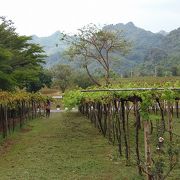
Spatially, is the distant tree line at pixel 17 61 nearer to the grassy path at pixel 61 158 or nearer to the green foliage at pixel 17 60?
the green foliage at pixel 17 60

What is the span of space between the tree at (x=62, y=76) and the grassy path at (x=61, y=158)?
50232mm

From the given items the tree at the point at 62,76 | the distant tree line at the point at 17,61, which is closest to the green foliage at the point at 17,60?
the distant tree line at the point at 17,61

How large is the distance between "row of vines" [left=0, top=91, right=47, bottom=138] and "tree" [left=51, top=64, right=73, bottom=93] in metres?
23.6

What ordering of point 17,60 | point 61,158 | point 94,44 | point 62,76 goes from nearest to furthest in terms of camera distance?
1. point 61,158
2. point 17,60
3. point 94,44
4. point 62,76

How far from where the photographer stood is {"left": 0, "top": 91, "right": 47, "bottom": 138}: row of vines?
29.4 m

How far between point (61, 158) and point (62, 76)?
62856 millimetres

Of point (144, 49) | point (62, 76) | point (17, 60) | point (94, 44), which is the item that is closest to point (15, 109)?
point (17, 60)

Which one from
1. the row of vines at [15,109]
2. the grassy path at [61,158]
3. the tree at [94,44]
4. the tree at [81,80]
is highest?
the tree at [94,44]

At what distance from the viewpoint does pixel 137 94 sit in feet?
47.5

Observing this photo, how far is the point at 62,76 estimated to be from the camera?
8200 cm

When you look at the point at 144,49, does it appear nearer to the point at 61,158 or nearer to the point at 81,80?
the point at 81,80

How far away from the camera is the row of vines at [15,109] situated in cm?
2941

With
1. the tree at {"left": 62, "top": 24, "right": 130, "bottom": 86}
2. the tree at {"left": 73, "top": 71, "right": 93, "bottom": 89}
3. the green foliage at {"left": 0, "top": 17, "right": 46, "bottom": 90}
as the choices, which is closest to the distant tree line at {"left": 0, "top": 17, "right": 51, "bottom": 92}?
the green foliage at {"left": 0, "top": 17, "right": 46, "bottom": 90}

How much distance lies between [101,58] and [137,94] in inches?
1586
